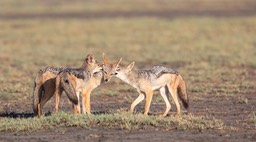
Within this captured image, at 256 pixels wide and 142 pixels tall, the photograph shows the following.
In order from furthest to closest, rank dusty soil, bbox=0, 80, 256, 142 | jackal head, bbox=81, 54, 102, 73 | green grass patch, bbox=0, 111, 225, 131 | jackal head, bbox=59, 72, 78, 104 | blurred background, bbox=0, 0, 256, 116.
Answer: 1. blurred background, bbox=0, 0, 256, 116
2. jackal head, bbox=81, 54, 102, 73
3. jackal head, bbox=59, 72, 78, 104
4. green grass patch, bbox=0, 111, 225, 131
5. dusty soil, bbox=0, 80, 256, 142

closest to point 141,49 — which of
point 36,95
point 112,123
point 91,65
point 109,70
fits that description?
point 91,65

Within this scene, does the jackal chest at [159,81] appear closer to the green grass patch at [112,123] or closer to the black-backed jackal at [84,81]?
the black-backed jackal at [84,81]

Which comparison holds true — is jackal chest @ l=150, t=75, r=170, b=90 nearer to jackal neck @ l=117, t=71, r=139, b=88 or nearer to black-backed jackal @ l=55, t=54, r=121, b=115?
jackal neck @ l=117, t=71, r=139, b=88

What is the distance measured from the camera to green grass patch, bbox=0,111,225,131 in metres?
10.4

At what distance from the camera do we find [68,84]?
11.4m

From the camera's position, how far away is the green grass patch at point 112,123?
34.1ft

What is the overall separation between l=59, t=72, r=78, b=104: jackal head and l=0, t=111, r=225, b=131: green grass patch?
1.48 feet

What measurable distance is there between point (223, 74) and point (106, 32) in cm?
1680

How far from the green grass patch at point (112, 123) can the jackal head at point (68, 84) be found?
0.45 meters

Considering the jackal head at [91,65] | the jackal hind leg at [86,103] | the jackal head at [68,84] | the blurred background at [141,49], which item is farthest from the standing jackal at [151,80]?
the blurred background at [141,49]

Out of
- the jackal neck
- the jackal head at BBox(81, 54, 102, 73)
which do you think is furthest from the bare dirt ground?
the jackal neck

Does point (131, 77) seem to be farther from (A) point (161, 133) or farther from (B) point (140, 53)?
(B) point (140, 53)

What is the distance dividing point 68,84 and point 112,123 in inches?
48.9

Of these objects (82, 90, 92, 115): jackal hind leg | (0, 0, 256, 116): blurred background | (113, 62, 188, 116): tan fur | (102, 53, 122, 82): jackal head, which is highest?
(0, 0, 256, 116): blurred background
